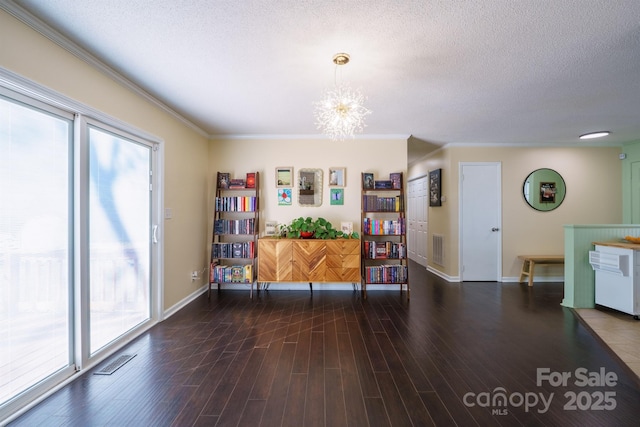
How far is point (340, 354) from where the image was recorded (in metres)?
2.37

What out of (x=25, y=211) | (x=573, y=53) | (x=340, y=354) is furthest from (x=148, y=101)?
(x=573, y=53)

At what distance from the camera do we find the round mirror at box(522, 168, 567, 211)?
191 inches

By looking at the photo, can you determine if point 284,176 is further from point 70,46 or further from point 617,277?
point 617,277

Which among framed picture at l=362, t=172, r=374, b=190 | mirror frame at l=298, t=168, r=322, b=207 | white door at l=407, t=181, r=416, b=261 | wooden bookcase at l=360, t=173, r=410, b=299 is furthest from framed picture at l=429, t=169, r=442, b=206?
mirror frame at l=298, t=168, r=322, b=207

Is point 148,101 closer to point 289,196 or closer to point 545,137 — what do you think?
point 289,196

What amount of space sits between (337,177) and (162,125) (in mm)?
2525

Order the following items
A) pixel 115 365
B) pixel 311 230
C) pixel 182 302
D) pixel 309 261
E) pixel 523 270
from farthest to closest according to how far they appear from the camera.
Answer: pixel 523 270, pixel 311 230, pixel 309 261, pixel 182 302, pixel 115 365

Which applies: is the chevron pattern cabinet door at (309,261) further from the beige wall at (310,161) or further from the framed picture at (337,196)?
the framed picture at (337,196)

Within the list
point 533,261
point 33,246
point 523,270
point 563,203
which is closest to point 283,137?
point 33,246

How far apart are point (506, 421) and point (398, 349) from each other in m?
0.94

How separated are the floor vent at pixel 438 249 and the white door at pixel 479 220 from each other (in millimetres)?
391

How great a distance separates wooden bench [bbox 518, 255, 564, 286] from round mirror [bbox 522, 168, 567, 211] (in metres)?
0.93

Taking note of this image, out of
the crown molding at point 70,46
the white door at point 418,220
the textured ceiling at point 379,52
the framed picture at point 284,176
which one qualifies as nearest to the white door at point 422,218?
the white door at point 418,220

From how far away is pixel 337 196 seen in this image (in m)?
4.37
